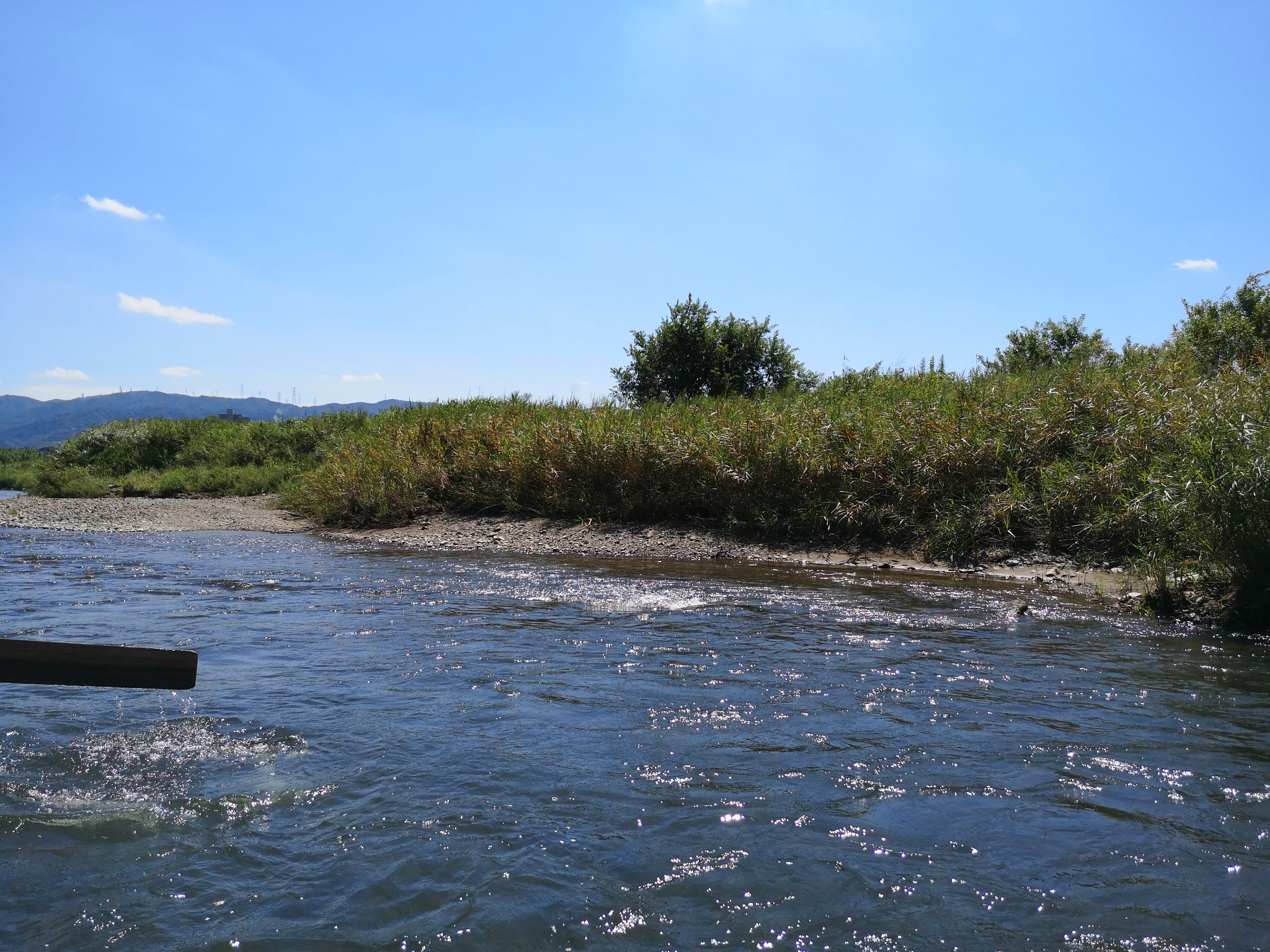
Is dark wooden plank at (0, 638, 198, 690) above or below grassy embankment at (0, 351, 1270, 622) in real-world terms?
below

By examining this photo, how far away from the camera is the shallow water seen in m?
2.96

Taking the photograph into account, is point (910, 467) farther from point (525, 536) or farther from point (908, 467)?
point (525, 536)

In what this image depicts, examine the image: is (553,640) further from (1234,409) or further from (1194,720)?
(1234,409)

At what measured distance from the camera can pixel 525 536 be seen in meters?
13.6

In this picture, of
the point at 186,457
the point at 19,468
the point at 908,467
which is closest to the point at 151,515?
the point at 186,457

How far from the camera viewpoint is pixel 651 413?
1559 centimetres

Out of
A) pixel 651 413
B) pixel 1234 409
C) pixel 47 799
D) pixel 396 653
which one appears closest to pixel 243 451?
pixel 651 413

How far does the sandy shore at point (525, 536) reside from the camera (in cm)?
1017

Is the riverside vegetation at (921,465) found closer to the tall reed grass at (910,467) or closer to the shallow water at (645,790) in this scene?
the tall reed grass at (910,467)

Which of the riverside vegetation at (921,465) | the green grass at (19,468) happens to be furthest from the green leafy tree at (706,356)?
the green grass at (19,468)

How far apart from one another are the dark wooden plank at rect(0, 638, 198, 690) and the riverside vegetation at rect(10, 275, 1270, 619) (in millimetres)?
8298

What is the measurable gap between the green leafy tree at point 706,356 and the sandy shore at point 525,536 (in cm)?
1280

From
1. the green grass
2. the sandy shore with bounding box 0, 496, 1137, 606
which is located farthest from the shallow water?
the green grass

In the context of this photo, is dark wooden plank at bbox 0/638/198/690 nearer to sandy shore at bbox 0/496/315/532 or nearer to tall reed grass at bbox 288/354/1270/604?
tall reed grass at bbox 288/354/1270/604
